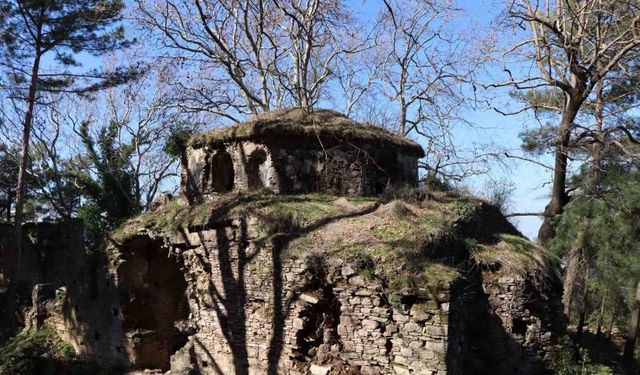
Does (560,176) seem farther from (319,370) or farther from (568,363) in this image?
(319,370)

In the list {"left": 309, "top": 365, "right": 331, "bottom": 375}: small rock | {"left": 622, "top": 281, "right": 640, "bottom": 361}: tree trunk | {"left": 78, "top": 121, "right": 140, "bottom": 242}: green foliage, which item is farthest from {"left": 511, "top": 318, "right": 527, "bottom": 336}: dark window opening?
{"left": 78, "top": 121, "right": 140, "bottom": 242}: green foliage

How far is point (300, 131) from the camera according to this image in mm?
12258

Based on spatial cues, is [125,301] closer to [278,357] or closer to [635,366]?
[278,357]

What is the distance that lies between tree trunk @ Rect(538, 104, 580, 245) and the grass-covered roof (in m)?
3.54

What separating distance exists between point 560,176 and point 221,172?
8103 mm

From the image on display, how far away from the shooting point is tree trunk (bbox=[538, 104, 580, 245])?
13.5 meters

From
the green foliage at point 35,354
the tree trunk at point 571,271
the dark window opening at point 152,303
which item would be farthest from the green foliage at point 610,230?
the green foliage at point 35,354

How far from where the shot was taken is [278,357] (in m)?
9.07

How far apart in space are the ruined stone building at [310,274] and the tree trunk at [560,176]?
2.67 meters

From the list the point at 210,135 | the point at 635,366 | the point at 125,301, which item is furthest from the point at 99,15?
the point at 635,366

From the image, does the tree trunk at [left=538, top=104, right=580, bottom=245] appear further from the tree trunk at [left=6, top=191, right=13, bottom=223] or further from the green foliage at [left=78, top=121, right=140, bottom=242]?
the tree trunk at [left=6, top=191, right=13, bottom=223]

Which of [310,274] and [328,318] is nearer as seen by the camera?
[328,318]

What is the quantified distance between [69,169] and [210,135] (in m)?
15.4

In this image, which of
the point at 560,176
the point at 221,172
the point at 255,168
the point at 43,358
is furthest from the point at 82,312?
the point at 560,176
